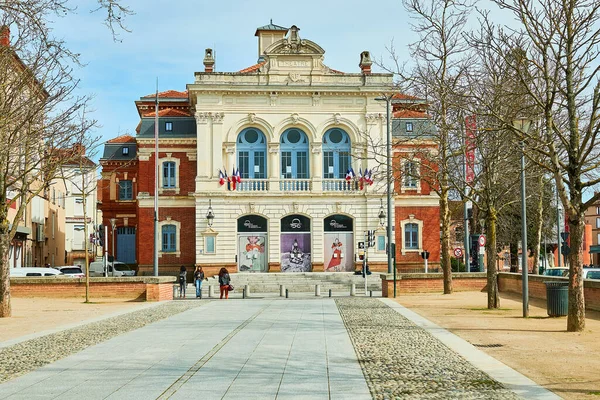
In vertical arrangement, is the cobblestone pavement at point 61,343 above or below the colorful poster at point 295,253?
below

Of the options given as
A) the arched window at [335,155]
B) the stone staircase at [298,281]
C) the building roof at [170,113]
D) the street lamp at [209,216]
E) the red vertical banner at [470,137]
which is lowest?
the stone staircase at [298,281]

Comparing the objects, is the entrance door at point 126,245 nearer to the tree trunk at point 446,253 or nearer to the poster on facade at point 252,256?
the poster on facade at point 252,256

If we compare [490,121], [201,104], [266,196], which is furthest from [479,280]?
[201,104]

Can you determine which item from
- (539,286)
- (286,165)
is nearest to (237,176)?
(286,165)

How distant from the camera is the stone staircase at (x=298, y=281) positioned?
154 feet

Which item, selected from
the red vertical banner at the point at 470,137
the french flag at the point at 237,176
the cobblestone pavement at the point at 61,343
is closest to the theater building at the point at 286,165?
the french flag at the point at 237,176

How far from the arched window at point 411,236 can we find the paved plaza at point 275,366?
3536cm

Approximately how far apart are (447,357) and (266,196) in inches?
1546

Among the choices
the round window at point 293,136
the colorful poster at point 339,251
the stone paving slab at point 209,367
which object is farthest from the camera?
the round window at point 293,136

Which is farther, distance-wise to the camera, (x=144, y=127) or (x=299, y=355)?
(x=144, y=127)

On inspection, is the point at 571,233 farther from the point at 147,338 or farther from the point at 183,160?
the point at 183,160

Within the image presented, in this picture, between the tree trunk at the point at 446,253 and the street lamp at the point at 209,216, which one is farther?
the street lamp at the point at 209,216

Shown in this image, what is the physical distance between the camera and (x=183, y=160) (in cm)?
5600

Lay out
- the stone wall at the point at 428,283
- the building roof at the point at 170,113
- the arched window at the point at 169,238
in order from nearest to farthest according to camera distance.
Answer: the stone wall at the point at 428,283
the arched window at the point at 169,238
the building roof at the point at 170,113
